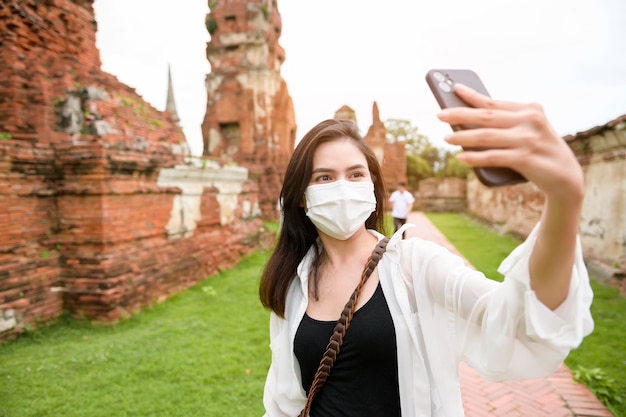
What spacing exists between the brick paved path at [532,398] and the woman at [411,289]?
2.30 meters

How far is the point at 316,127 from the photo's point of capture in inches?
64.8

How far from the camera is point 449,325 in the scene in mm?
1254

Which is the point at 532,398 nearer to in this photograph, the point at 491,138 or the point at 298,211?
the point at 298,211

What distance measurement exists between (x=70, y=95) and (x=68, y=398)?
409cm

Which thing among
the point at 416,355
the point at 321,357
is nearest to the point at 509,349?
the point at 416,355

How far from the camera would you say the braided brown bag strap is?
1.34 metres

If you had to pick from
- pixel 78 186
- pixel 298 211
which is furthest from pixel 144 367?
pixel 298 211

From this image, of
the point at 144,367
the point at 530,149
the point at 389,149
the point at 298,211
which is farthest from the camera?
the point at 389,149

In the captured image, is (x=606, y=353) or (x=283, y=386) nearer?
(x=283, y=386)

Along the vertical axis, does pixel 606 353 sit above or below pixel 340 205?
below

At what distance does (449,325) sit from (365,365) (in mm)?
337

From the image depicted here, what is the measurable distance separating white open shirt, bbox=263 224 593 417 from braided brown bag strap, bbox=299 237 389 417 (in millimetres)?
42

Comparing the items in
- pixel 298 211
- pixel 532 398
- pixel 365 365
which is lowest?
pixel 532 398

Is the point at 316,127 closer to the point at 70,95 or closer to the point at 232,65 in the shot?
the point at 70,95
